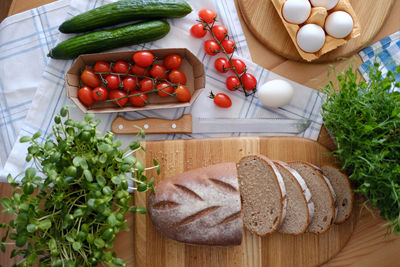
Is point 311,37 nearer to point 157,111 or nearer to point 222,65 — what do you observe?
point 222,65

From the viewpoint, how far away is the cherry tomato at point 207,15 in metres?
1.64

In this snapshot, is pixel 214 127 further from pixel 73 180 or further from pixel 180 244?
pixel 73 180

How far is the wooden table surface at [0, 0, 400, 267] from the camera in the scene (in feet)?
5.30

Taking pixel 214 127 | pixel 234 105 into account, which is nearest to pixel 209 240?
pixel 214 127

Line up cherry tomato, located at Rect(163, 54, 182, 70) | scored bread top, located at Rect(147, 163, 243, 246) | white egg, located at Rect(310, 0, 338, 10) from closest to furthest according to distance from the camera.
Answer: scored bread top, located at Rect(147, 163, 243, 246) → white egg, located at Rect(310, 0, 338, 10) → cherry tomato, located at Rect(163, 54, 182, 70)

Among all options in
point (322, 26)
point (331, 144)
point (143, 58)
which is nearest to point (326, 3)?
point (322, 26)

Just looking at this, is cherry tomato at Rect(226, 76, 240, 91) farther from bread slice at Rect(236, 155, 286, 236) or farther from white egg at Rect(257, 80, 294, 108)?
bread slice at Rect(236, 155, 286, 236)

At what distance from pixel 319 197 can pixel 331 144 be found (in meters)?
0.28

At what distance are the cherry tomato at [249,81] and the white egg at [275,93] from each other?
0.04 metres

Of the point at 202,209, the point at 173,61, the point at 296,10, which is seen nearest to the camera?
the point at 202,209

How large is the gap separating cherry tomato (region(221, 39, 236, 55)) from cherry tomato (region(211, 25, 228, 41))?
0.02 meters

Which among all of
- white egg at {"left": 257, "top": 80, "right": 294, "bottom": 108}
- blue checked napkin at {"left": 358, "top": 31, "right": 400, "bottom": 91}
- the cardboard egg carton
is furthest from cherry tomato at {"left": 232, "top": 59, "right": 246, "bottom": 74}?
blue checked napkin at {"left": 358, "top": 31, "right": 400, "bottom": 91}

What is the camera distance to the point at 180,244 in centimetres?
157

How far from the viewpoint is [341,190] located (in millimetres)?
1570
